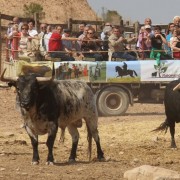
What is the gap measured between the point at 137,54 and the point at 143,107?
336 centimetres

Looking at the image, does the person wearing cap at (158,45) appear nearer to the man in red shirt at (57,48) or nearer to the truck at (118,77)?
the truck at (118,77)

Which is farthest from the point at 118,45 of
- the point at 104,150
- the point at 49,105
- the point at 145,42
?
Answer: the point at 49,105

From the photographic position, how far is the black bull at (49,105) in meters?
14.3

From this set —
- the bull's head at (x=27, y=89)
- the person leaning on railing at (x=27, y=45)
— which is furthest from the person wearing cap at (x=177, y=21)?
the bull's head at (x=27, y=89)

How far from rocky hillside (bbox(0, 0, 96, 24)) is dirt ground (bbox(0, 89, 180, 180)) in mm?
32739

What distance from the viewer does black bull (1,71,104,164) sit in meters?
14.3

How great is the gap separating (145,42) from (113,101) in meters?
1.86

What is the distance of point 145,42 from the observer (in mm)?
23312

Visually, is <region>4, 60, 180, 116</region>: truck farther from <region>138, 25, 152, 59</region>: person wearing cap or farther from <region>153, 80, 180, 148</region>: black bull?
<region>153, 80, 180, 148</region>: black bull

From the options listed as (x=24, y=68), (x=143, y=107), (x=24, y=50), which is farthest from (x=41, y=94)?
(x=143, y=107)

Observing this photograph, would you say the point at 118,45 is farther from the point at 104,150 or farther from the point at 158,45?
the point at 104,150

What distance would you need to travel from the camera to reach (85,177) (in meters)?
12.5

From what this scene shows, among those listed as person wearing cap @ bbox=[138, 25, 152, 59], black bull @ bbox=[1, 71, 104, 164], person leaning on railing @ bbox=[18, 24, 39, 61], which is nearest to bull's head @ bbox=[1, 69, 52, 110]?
black bull @ bbox=[1, 71, 104, 164]

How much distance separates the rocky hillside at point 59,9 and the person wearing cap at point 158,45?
3182 cm
